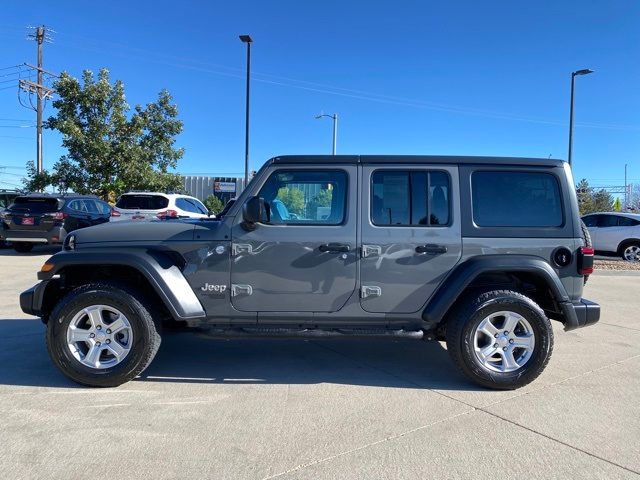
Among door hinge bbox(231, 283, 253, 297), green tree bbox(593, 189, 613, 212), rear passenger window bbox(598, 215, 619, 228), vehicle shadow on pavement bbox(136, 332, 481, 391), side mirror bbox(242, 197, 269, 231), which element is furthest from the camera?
green tree bbox(593, 189, 613, 212)

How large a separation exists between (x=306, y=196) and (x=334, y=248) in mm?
533

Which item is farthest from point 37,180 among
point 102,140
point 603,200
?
point 603,200

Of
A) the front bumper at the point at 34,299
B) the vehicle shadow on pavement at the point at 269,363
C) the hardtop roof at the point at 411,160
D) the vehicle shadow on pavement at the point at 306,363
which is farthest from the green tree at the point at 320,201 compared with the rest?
the front bumper at the point at 34,299

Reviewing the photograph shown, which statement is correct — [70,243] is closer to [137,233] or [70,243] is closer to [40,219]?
[137,233]

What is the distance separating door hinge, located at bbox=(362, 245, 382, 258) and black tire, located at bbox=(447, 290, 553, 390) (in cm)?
86

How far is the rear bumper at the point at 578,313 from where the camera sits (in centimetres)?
423

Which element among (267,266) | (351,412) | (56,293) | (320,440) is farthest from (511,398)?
(56,293)

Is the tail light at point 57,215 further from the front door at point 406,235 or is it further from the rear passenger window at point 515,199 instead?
the rear passenger window at point 515,199

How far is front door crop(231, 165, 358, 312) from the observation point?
13.7 feet

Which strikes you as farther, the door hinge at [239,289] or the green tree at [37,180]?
the green tree at [37,180]

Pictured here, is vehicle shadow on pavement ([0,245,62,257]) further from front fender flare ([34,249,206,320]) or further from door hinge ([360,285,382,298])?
door hinge ([360,285,382,298])

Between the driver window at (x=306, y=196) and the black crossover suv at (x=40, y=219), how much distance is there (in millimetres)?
10558

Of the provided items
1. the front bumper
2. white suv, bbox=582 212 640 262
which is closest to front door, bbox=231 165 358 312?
the front bumper

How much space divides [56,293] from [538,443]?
4066 mm
